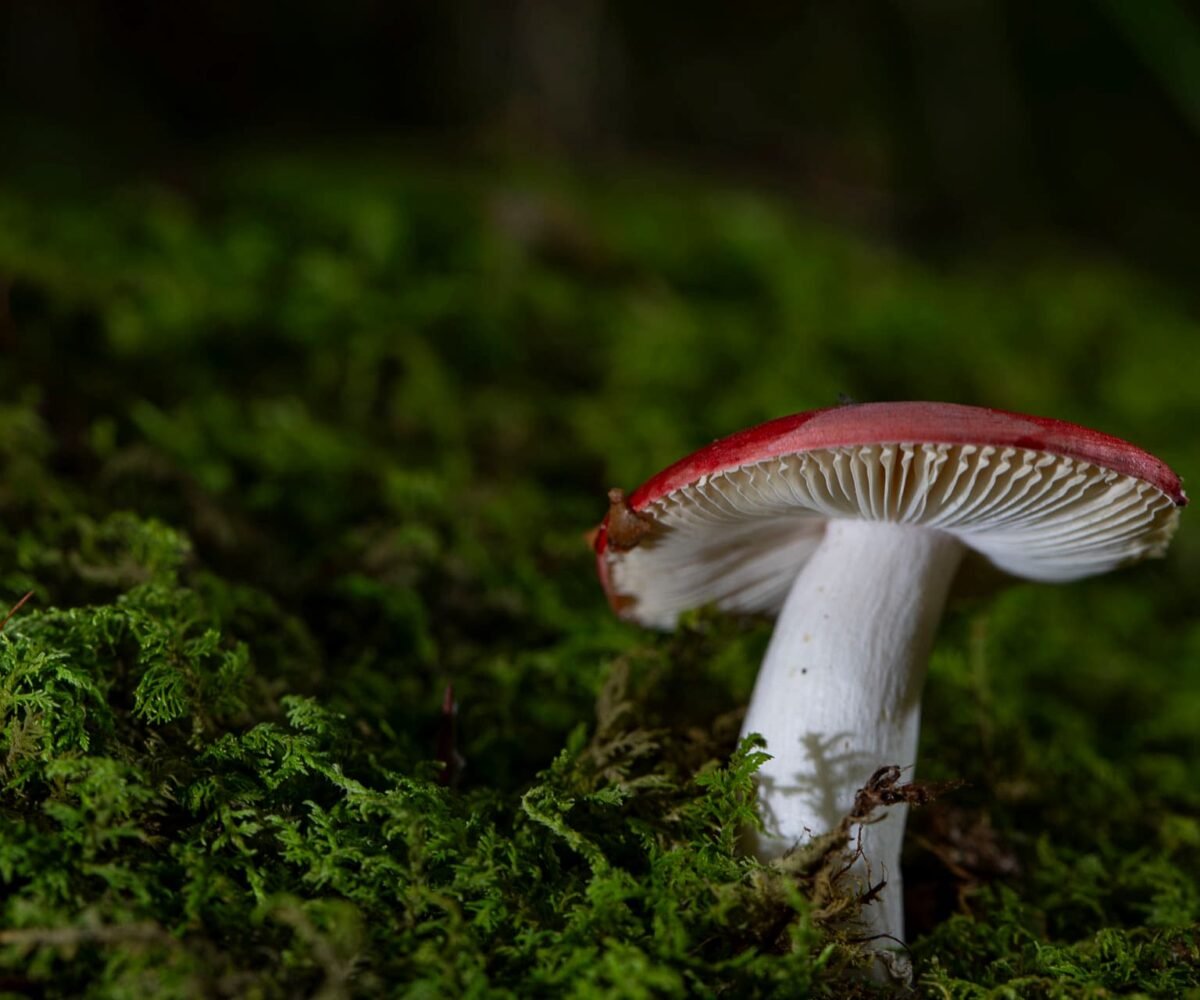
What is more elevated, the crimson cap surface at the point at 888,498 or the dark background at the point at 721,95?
the dark background at the point at 721,95

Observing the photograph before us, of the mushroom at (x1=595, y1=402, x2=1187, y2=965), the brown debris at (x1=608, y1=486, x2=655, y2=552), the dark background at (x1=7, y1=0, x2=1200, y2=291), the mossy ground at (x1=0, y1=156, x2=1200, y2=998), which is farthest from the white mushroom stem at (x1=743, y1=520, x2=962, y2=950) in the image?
the dark background at (x1=7, y1=0, x2=1200, y2=291)

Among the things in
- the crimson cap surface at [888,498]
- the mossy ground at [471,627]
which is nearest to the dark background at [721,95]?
the mossy ground at [471,627]

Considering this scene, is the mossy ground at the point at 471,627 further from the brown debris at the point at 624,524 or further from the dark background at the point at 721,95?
the dark background at the point at 721,95

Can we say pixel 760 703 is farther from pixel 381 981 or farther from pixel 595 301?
pixel 595 301

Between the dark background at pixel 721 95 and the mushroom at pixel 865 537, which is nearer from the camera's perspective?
the mushroom at pixel 865 537

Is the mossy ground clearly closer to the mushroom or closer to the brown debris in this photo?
the mushroom

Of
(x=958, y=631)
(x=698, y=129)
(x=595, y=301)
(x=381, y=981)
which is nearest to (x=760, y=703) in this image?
(x=381, y=981)

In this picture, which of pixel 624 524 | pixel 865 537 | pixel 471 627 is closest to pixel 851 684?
pixel 865 537
